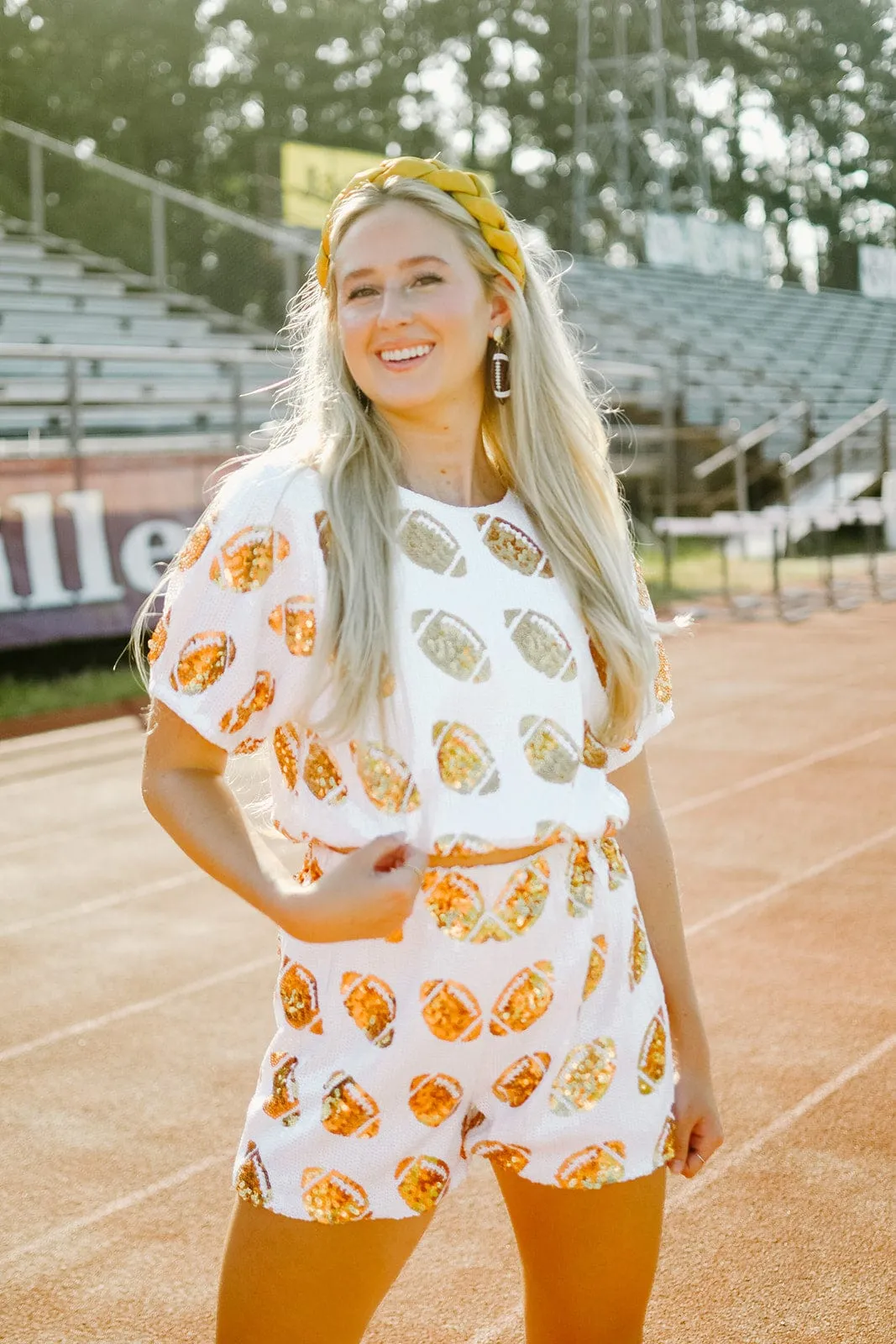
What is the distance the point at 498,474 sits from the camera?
203 cm

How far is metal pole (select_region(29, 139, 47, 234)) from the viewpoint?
15548 millimetres

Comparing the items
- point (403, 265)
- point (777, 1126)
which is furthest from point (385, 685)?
point (777, 1126)

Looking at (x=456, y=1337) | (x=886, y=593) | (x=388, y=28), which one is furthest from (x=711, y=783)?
(x=388, y=28)

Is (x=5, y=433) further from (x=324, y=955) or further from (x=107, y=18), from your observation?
(x=107, y=18)

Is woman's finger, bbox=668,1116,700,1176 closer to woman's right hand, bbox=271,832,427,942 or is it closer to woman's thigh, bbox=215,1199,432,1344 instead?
woman's thigh, bbox=215,1199,432,1344

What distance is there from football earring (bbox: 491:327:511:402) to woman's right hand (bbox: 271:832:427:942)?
64cm

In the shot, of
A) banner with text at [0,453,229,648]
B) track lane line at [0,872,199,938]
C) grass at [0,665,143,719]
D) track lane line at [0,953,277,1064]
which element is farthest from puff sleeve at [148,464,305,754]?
banner with text at [0,453,229,648]

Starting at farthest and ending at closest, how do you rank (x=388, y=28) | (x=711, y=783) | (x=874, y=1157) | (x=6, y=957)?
(x=388, y=28) → (x=711, y=783) → (x=6, y=957) → (x=874, y=1157)

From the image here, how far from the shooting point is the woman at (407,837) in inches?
66.4

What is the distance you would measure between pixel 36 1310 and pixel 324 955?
154cm

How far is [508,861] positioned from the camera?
1738 mm

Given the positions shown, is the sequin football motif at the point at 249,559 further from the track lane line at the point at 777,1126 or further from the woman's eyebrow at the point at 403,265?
the track lane line at the point at 777,1126

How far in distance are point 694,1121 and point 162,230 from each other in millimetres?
14551

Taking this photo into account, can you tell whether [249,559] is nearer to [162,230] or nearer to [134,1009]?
[134,1009]
